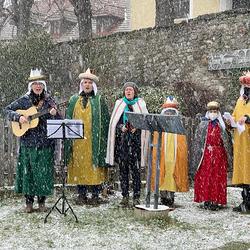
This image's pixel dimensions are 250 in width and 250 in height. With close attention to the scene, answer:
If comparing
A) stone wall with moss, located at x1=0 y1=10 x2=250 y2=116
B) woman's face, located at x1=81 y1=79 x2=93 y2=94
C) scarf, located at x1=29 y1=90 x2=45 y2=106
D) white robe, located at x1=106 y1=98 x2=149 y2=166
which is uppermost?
stone wall with moss, located at x1=0 y1=10 x2=250 y2=116

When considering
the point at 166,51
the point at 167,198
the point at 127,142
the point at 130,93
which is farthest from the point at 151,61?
the point at 127,142

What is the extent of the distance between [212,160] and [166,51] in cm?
919

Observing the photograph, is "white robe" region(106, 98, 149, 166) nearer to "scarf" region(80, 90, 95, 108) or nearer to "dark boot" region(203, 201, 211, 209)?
"scarf" region(80, 90, 95, 108)

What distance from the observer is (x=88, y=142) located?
28.8 feet

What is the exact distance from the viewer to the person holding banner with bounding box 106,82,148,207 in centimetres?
872

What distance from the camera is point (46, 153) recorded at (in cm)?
838

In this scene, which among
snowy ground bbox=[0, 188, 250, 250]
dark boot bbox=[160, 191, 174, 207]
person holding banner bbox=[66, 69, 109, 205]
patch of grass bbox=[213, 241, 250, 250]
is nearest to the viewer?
patch of grass bbox=[213, 241, 250, 250]

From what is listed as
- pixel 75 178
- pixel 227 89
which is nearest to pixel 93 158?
pixel 75 178

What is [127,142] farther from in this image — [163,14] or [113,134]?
[163,14]

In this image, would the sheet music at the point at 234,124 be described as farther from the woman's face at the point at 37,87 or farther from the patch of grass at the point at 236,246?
the woman's face at the point at 37,87

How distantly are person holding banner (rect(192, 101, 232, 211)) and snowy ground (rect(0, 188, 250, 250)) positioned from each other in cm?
23

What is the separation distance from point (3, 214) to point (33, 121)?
1.41 meters

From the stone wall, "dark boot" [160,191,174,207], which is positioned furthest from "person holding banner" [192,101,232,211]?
the stone wall

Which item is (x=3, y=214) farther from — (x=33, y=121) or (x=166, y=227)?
(x=166, y=227)
